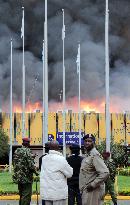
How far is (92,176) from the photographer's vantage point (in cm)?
955

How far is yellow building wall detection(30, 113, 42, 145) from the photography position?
8262 cm

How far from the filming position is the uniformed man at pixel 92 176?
9438 millimetres

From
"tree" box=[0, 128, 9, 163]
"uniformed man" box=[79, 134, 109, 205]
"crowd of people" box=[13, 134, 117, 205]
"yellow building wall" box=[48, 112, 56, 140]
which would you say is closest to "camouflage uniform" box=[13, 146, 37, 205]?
"crowd of people" box=[13, 134, 117, 205]

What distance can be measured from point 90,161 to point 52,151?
0.83 m

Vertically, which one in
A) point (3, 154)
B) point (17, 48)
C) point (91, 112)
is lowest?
point (3, 154)

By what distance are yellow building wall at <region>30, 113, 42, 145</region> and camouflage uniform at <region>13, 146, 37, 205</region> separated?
221 ft

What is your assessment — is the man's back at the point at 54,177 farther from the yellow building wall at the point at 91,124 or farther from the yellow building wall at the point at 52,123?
the yellow building wall at the point at 91,124

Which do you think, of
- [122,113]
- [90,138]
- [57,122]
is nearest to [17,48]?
[57,122]

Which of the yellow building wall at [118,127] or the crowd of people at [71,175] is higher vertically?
the yellow building wall at [118,127]

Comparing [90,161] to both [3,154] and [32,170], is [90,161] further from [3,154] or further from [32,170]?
[3,154]

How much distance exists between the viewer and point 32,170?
14945 millimetres

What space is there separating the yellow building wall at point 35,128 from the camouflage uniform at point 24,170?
67.4m

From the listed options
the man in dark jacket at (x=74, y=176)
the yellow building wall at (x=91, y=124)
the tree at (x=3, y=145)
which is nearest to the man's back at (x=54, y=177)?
the man in dark jacket at (x=74, y=176)

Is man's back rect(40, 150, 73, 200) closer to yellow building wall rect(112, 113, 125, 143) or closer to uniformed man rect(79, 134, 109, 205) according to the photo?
uniformed man rect(79, 134, 109, 205)
